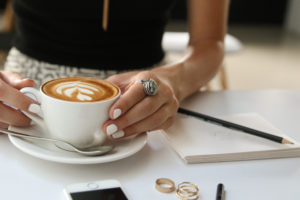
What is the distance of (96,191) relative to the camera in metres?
0.50

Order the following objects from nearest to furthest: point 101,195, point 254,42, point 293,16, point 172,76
Result: point 101,195, point 172,76, point 254,42, point 293,16

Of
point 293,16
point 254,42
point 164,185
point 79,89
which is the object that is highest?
point 79,89

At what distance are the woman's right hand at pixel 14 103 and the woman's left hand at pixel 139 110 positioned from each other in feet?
0.38

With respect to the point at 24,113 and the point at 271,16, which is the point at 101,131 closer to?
the point at 24,113

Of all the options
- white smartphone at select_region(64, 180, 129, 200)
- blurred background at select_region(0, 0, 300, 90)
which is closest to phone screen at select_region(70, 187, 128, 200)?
white smartphone at select_region(64, 180, 129, 200)

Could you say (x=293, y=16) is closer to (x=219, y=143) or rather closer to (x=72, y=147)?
(x=219, y=143)

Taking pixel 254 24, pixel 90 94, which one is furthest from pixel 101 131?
pixel 254 24

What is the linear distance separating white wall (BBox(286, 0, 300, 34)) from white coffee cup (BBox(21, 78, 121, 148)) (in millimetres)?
4763

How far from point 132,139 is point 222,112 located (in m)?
0.24

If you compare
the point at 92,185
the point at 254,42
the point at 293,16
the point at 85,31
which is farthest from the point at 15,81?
the point at 293,16

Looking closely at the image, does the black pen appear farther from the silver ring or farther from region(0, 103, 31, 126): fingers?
region(0, 103, 31, 126): fingers

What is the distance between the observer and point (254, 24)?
5.18 meters

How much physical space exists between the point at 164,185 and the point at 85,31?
20.6 inches

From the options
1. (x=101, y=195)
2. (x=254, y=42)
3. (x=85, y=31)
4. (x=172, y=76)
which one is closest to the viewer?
(x=101, y=195)
